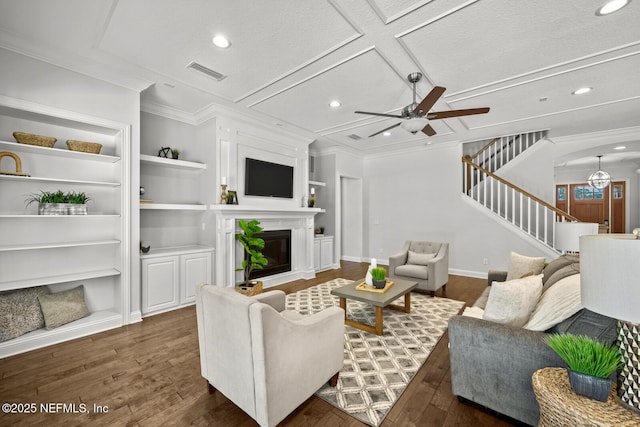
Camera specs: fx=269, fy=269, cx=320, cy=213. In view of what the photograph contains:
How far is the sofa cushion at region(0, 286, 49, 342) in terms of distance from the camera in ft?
8.32

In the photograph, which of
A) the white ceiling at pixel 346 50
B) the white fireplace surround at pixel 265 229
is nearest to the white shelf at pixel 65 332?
the white fireplace surround at pixel 265 229

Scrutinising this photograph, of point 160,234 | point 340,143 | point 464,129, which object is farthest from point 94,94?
point 464,129

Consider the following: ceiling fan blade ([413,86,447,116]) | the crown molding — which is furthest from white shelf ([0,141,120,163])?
the crown molding

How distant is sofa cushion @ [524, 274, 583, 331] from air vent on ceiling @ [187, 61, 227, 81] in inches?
143

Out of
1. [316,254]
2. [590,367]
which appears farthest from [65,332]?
[590,367]

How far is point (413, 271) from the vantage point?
4164 millimetres

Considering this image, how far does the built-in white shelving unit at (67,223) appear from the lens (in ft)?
8.80

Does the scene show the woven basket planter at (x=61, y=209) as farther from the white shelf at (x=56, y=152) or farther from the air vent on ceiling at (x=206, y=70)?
Answer: the air vent on ceiling at (x=206, y=70)

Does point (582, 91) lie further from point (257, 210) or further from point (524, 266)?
point (257, 210)

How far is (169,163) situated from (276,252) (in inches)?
88.9

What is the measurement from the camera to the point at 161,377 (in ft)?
7.09

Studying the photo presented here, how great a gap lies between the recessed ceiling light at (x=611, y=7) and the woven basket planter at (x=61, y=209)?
16.5 feet

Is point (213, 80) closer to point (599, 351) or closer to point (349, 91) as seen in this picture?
point (349, 91)

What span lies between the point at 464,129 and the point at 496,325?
419cm
